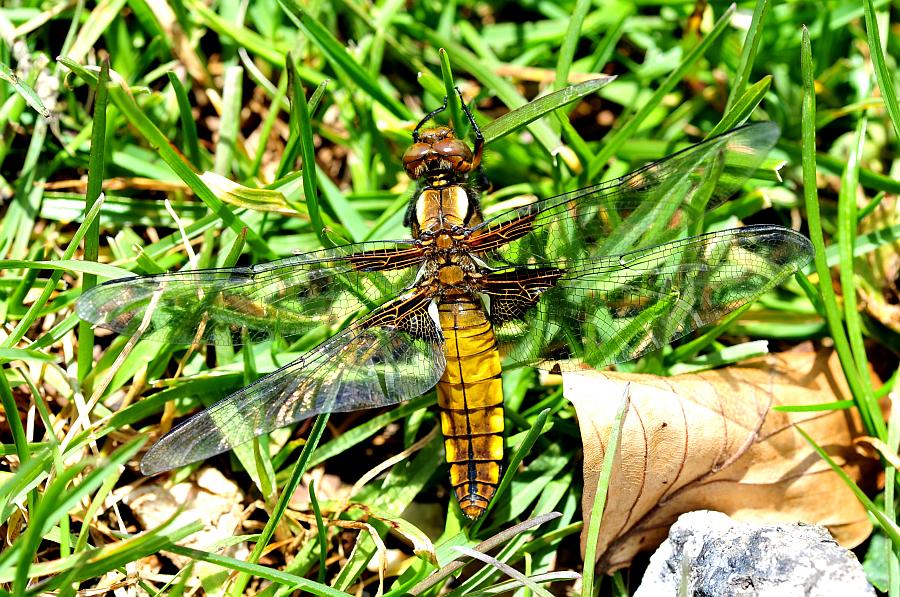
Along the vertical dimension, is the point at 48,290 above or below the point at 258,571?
above

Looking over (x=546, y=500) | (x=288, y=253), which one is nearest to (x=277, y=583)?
(x=546, y=500)

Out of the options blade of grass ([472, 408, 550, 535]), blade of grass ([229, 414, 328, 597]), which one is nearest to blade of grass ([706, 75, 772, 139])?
blade of grass ([472, 408, 550, 535])

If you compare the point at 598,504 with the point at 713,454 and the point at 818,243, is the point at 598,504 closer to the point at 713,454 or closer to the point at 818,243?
the point at 713,454

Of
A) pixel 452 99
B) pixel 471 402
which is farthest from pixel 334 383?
pixel 452 99

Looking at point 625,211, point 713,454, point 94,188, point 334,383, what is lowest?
point 713,454

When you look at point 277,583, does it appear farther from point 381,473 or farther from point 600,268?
point 600,268

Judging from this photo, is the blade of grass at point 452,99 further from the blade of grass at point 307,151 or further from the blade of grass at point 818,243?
the blade of grass at point 818,243
